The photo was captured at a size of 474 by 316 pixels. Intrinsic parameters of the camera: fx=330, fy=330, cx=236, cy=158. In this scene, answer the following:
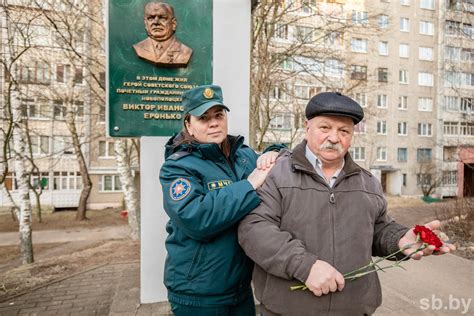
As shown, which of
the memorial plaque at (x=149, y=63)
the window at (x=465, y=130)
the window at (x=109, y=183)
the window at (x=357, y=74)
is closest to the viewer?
the memorial plaque at (x=149, y=63)

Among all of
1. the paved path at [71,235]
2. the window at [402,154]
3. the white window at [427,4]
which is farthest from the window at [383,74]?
the paved path at [71,235]

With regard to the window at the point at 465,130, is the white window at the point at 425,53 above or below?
above

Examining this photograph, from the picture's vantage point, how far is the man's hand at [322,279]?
1.56m

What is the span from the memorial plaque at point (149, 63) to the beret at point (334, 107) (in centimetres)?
212

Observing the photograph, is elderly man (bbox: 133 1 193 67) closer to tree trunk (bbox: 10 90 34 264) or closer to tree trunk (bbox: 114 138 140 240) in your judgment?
tree trunk (bbox: 10 90 34 264)

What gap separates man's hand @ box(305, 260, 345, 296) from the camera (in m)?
1.56

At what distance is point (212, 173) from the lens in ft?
6.59

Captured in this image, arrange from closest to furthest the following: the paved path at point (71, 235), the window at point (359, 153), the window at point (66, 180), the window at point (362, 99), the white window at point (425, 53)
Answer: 1. the paved path at point (71, 235)
2. the window at point (362, 99)
3. the window at point (66, 180)
4. the window at point (359, 153)
5. the white window at point (425, 53)

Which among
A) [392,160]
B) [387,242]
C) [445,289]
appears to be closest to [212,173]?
[387,242]

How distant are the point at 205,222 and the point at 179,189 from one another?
0.24 metres

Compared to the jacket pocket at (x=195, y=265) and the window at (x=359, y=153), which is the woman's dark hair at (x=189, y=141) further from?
the window at (x=359, y=153)

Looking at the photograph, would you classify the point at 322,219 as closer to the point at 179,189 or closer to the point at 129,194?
the point at 179,189

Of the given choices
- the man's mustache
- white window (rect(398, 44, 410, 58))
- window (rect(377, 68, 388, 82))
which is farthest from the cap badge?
white window (rect(398, 44, 410, 58))

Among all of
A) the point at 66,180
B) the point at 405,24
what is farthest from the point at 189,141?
the point at 405,24
